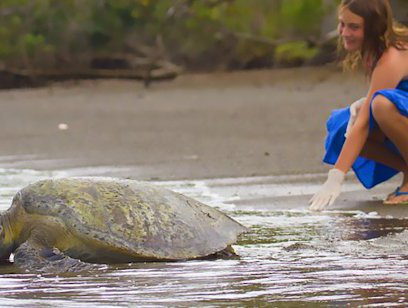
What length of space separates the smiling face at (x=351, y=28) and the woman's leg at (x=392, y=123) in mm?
323

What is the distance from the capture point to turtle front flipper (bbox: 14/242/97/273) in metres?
4.89

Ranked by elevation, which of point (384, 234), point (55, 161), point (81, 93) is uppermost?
point (384, 234)

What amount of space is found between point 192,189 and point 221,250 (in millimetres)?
2499

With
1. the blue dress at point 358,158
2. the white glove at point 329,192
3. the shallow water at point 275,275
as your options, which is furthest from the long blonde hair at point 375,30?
the shallow water at point 275,275

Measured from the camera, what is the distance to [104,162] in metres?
9.45

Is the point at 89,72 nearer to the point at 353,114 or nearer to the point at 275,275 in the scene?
the point at 353,114

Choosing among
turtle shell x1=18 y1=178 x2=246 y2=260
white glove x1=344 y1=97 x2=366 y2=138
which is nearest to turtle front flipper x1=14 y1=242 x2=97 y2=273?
turtle shell x1=18 y1=178 x2=246 y2=260

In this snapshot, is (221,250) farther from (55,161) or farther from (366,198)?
(55,161)

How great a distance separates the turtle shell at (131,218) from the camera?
198 inches

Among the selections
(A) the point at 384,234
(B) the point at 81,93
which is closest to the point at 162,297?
(A) the point at 384,234

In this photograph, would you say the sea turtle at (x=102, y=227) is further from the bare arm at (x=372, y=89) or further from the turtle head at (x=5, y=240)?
the bare arm at (x=372, y=89)

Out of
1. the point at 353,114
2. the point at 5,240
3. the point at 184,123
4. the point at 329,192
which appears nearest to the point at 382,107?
the point at 353,114

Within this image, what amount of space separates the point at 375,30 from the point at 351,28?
0.13 metres

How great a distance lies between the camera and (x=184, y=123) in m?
12.6
